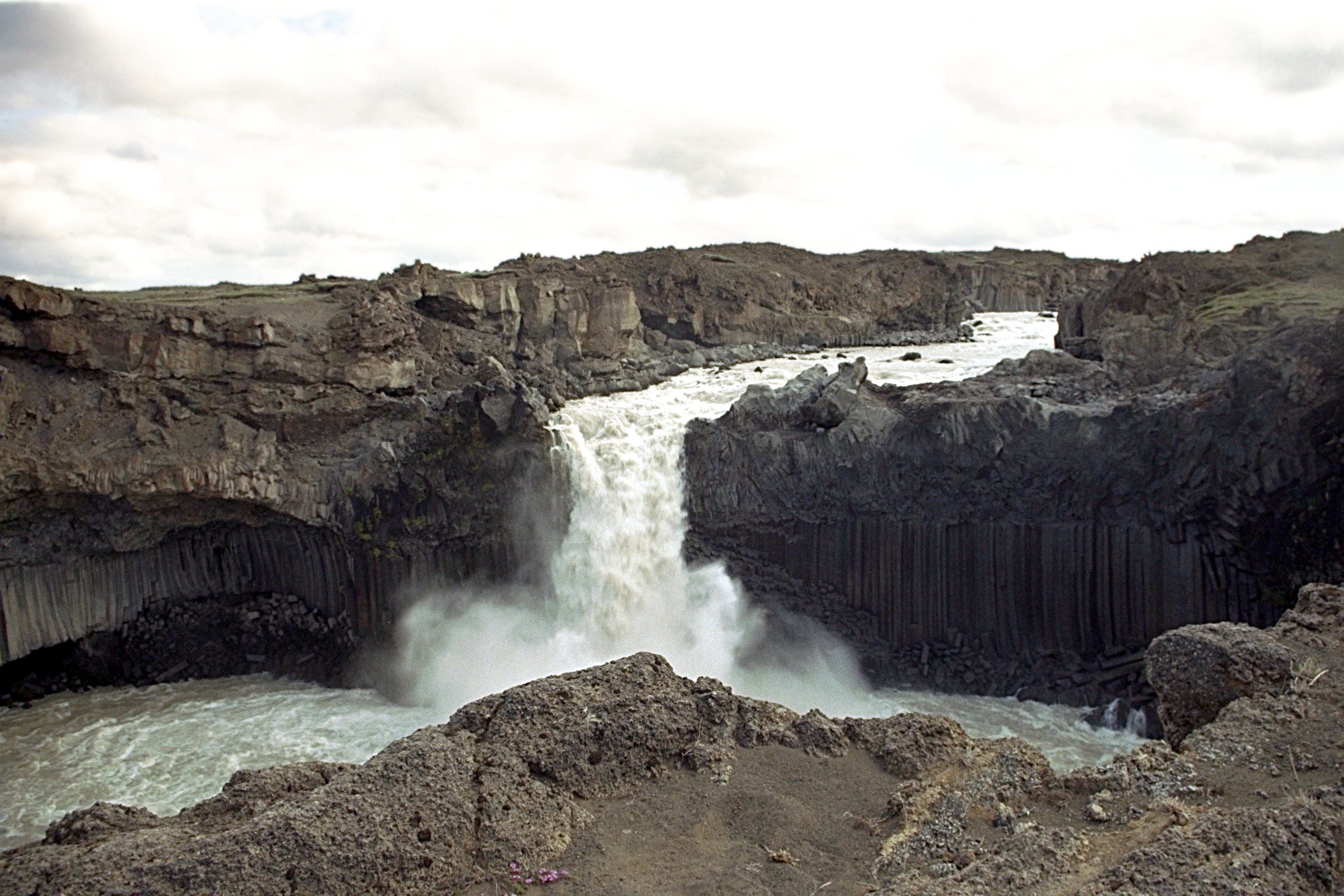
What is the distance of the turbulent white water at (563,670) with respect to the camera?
18828mm

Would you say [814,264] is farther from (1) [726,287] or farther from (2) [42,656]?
(2) [42,656]

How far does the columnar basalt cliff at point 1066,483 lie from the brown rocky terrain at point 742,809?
32.0 feet

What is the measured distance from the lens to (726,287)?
42938 mm

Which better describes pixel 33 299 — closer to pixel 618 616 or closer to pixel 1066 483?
pixel 618 616

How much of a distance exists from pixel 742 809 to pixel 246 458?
696 inches

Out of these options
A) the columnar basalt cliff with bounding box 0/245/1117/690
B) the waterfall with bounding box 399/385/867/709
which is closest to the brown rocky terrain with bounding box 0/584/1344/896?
the waterfall with bounding box 399/385/867/709

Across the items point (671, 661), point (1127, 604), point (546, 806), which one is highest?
point (546, 806)

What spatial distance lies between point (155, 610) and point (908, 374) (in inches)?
900

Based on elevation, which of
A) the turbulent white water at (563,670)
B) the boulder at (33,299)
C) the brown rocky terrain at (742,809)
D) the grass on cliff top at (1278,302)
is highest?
the boulder at (33,299)

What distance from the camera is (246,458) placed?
22547 millimetres

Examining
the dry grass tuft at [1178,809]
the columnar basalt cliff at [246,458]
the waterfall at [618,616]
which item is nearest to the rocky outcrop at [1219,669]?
the dry grass tuft at [1178,809]

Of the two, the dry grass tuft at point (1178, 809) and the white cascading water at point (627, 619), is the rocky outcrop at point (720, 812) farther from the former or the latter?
the white cascading water at point (627, 619)

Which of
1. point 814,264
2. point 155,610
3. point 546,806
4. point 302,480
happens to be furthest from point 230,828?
point 814,264

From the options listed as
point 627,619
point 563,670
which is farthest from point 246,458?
point 627,619
